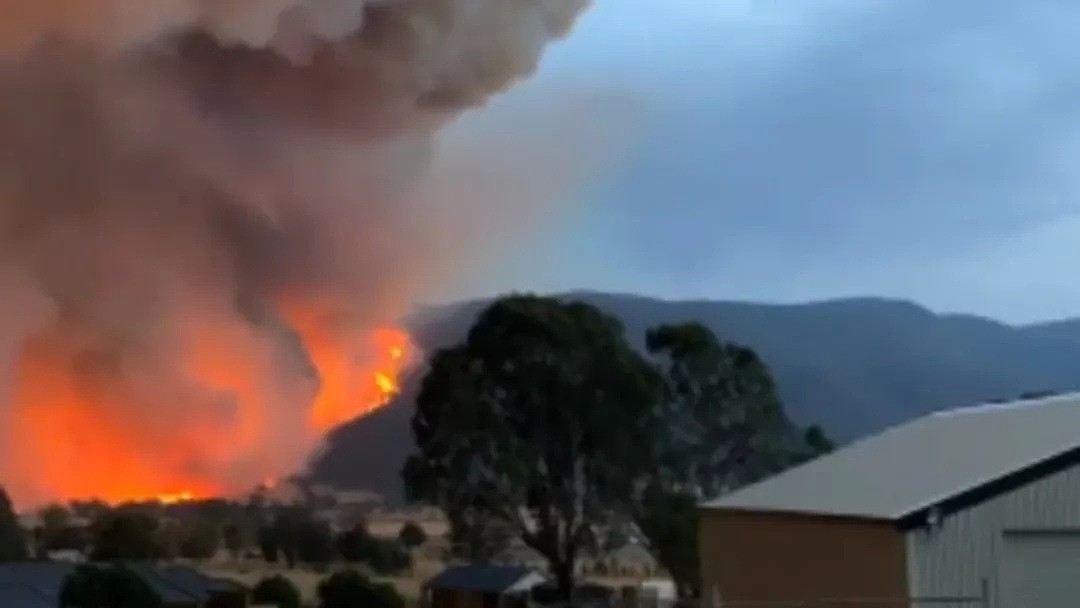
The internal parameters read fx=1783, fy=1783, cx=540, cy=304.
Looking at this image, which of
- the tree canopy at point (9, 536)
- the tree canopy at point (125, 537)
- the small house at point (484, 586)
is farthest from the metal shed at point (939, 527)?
the tree canopy at point (9, 536)

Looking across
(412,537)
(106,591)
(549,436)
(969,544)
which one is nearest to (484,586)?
(549,436)

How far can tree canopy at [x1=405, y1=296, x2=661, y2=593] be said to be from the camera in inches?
1592

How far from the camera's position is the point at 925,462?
19.4m

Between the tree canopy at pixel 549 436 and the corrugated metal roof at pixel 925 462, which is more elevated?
the tree canopy at pixel 549 436

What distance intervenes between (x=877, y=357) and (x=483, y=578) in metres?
101

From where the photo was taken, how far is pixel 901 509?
16578 mm

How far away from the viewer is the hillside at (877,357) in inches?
4619

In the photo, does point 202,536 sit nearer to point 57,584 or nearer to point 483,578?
point 483,578

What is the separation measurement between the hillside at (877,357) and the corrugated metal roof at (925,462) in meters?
73.5

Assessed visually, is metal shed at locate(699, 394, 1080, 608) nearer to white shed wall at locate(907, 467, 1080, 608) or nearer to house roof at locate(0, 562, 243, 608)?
white shed wall at locate(907, 467, 1080, 608)

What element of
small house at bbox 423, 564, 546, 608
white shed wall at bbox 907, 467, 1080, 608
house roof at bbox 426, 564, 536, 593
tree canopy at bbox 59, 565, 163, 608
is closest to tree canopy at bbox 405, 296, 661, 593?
small house at bbox 423, 564, 546, 608

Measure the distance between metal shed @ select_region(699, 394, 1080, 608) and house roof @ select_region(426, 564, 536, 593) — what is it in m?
21.1

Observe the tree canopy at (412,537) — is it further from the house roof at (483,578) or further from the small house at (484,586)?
the house roof at (483,578)

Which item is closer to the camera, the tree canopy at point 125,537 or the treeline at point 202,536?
the tree canopy at point 125,537
